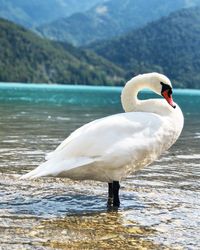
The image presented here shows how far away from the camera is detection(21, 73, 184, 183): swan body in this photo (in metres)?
8.73

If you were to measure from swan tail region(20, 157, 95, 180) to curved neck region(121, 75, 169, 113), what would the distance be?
1816mm

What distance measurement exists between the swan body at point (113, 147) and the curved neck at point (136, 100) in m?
0.19

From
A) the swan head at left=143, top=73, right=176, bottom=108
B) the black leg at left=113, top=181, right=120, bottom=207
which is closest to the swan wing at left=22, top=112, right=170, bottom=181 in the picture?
the black leg at left=113, top=181, right=120, bottom=207

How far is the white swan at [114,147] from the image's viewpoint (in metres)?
8.73

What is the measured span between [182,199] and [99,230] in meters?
2.92

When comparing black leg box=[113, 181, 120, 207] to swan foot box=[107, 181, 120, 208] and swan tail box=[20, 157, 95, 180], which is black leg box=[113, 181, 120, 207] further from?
swan tail box=[20, 157, 95, 180]

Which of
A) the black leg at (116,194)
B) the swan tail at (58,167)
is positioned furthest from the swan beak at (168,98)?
the swan tail at (58,167)

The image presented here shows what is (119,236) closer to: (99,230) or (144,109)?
(99,230)

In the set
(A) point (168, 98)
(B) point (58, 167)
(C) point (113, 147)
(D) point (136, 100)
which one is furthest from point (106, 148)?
(A) point (168, 98)

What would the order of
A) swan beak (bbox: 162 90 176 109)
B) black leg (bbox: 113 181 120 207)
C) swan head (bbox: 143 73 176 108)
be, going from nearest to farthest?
black leg (bbox: 113 181 120 207) → swan beak (bbox: 162 90 176 109) → swan head (bbox: 143 73 176 108)

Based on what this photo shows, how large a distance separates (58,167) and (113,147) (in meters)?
1.04

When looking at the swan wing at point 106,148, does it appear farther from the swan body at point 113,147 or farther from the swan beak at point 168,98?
the swan beak at point 168,98

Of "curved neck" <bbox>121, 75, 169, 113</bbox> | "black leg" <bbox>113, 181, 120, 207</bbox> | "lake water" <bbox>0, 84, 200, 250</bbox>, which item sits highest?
"curved neck" <bbox>121, 75, 169, 113</bbox>

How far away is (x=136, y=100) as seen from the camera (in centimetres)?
998
